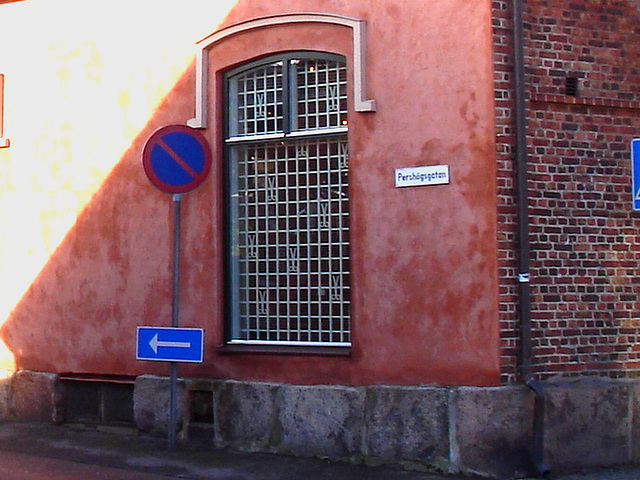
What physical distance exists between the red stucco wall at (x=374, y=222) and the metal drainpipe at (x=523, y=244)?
252mm

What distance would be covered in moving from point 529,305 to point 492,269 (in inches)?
18.2

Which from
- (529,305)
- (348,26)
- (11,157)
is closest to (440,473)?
(529,305)

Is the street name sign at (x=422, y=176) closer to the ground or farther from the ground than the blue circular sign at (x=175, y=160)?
closer to the ground

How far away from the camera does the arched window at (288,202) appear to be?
11.0 metres

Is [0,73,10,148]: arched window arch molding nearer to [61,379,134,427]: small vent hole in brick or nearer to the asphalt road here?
[61,379,134,427]: small vent hole in brick

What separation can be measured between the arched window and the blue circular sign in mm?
860

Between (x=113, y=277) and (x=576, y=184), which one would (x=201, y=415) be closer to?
(x=113, y=277)

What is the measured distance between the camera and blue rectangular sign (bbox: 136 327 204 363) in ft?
35.1

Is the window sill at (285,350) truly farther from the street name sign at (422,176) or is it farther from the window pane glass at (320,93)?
the window pane glass at (320,93)

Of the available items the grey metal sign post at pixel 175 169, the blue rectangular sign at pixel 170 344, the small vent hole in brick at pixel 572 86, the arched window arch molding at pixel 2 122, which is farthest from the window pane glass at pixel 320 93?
the arched window arch molding at pixel 2 122

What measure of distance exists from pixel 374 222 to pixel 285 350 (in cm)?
156

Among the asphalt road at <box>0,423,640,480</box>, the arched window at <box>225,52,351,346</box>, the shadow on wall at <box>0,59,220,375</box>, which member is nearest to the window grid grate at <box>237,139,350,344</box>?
the arched window at <box>225,52,351,346</box>

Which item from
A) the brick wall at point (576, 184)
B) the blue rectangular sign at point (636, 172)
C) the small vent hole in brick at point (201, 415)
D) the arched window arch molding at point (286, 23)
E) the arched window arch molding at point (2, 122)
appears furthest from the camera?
the arched window arch molding at point (2, 122)

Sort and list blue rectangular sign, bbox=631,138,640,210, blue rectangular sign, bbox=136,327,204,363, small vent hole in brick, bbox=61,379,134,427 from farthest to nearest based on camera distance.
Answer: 1. small vent hole in brick, bbox=61,379,134,427
2. blue rectangular sign, bbox=136,327,204,363
3. blue rectangular sign, bbox=631,138,640,210
